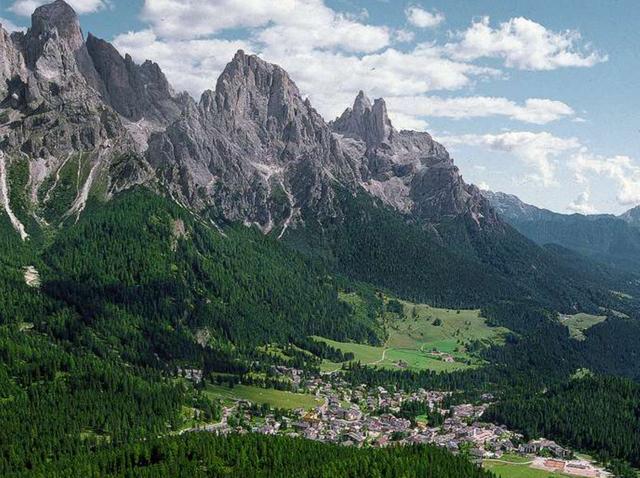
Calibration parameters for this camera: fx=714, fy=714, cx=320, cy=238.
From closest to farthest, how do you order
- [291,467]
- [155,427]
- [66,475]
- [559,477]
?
[66,475], [291,467], [559,477], [155,427]

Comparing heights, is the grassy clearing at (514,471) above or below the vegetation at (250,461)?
below

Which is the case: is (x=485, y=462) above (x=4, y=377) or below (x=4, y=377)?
below

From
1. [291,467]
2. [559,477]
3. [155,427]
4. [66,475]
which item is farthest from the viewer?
[155,427]

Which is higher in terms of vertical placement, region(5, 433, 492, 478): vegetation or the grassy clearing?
region(5, 433, 492, 478): vegetation

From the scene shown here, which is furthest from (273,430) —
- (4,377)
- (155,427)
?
(4,377)

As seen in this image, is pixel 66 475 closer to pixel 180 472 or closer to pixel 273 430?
pixel 180 472

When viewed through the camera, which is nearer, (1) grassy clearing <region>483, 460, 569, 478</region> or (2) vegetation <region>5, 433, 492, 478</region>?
(2) vegetation <region>5, 433, 492, 478</region>

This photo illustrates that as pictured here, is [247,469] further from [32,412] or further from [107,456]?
[32,412]

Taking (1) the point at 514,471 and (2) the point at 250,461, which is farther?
(1) the point at 514,471

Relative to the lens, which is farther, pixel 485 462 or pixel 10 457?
pixel 485 462

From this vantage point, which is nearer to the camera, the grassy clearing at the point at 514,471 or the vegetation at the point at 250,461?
the vegetation at the point at 250,461

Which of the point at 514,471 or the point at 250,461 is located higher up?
the point at 250,461
